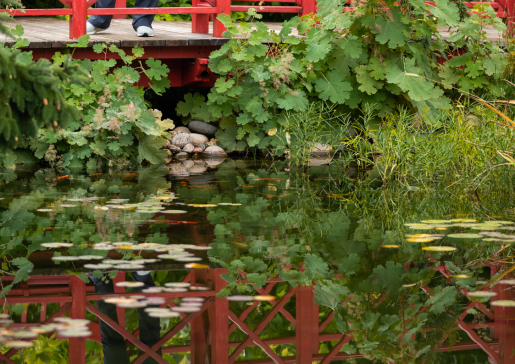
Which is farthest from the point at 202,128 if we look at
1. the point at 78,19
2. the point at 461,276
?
the point at 461,276

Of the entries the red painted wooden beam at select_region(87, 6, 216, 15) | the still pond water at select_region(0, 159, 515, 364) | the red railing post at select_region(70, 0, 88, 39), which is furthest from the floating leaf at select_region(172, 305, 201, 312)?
the red railing post at select_region(70, 0, 88, 39)

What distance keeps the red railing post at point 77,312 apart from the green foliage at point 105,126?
3326mm

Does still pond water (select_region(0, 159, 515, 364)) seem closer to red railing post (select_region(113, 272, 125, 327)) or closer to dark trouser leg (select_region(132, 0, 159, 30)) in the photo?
red railing post (select_region(113, 272, 125, 327))

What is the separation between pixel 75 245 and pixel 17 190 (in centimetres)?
182

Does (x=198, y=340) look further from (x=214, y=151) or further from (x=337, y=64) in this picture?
(x=214, y=151)

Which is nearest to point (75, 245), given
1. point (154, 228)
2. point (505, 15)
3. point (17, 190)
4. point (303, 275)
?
point (154, 228)

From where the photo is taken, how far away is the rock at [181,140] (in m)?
7.16

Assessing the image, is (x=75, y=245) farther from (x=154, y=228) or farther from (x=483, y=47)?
(x=483, y=47)

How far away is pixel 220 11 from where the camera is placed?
21.7ft

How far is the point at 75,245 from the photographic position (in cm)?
320

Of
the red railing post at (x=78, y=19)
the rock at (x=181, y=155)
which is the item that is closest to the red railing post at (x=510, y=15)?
the rock at (x=181, y=155)

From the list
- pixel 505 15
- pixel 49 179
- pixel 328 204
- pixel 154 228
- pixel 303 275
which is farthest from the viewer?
pixel 505 15

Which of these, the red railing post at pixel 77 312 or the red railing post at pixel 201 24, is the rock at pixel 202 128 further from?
the red railing post at pixel 77 312

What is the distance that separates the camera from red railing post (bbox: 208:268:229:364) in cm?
215
